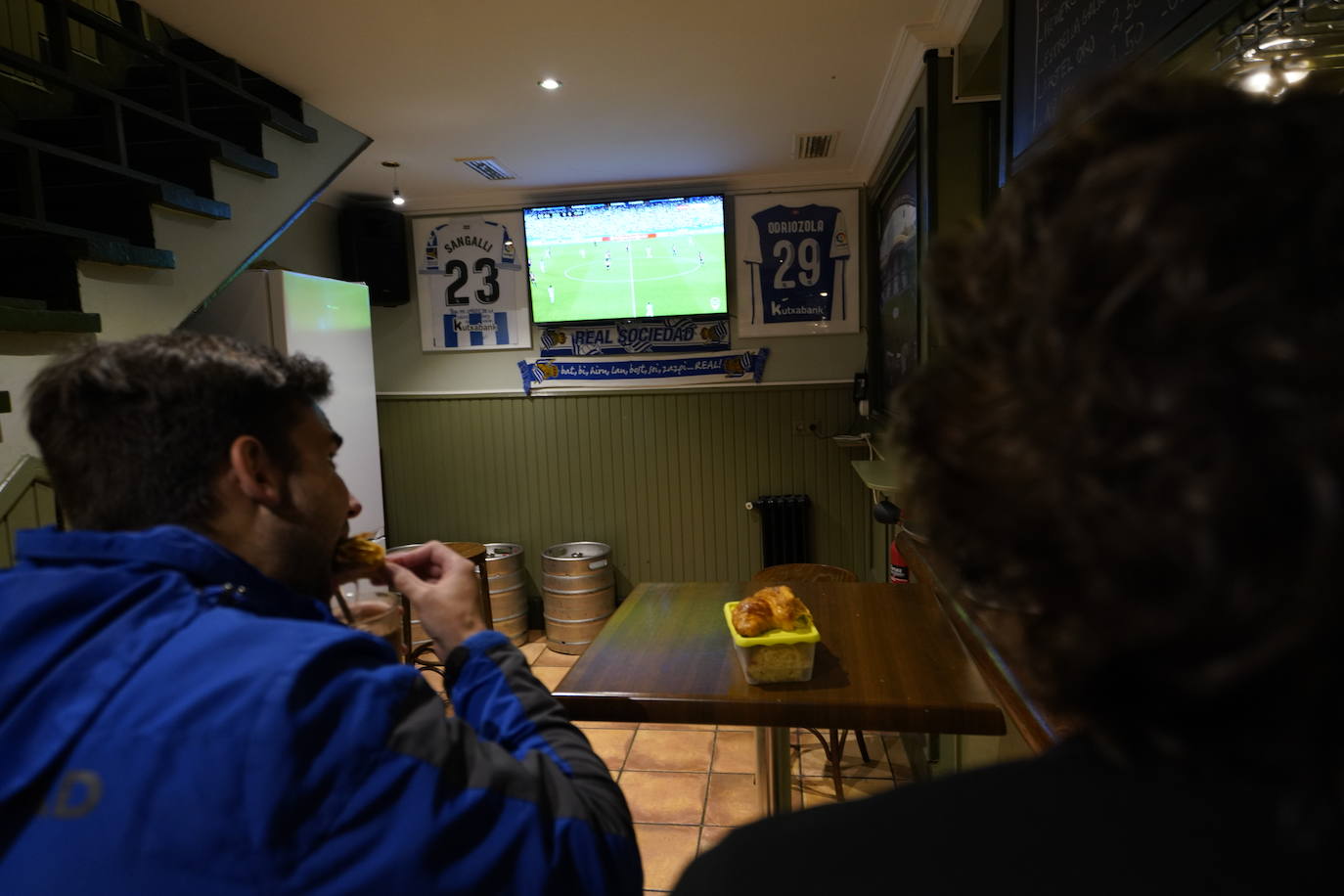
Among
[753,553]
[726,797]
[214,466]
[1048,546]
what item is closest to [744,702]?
[214,466]

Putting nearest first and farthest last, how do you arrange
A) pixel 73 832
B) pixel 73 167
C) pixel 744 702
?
pixel 73 832 → pixel 744 702 → pixel 73 167

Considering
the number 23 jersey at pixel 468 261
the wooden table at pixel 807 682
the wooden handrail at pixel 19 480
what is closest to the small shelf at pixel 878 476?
the wooden table at pixel 807 682

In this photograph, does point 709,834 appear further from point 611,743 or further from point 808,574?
point 808,574

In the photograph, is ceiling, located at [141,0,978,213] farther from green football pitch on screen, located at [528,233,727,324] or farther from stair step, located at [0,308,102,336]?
stair step, located at [0,308,102,336]

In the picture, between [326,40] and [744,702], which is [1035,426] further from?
[326,40]

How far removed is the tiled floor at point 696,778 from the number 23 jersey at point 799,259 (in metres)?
2.58

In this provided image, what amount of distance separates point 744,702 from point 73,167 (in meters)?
2.85

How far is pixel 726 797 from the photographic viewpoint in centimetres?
294

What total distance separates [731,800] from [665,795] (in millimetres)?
268

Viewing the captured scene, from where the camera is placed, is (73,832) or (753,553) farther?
(753,553)

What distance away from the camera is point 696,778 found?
3090 mm

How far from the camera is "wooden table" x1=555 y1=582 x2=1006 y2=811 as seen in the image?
1.32 metres

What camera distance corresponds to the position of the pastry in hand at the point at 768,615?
146 cm

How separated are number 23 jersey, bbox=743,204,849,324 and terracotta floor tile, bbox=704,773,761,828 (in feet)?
9.19
